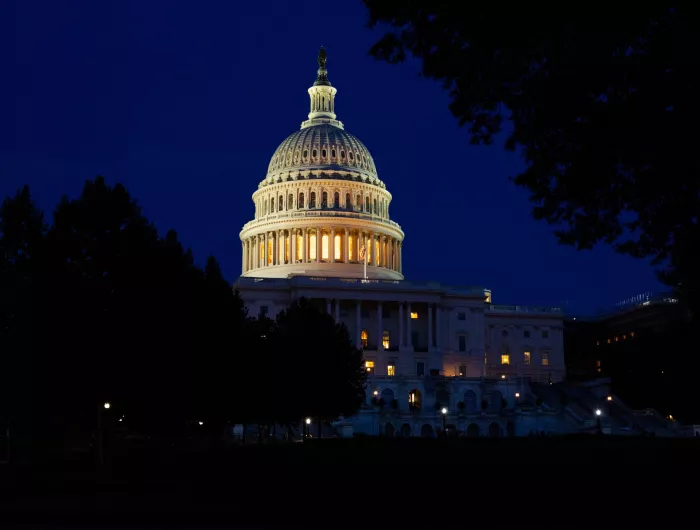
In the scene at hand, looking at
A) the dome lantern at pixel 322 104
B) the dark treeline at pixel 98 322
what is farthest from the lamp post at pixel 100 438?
the dome lantern at pixel 322 104

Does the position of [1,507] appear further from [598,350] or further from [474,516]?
[598,350]

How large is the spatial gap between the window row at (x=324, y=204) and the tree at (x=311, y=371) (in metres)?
67.0

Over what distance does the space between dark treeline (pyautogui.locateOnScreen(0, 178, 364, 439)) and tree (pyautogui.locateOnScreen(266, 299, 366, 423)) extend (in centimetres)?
2398

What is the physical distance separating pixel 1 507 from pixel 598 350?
492ft

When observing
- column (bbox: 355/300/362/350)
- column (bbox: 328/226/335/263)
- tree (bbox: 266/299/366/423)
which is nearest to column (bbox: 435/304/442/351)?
column (bbox: 355/300/362/350)

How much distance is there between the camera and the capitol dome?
6299 inches

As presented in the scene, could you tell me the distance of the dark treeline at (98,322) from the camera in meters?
51.2

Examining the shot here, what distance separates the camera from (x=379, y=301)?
5527 inches

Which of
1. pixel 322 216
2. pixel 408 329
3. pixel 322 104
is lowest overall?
pixel 408 329

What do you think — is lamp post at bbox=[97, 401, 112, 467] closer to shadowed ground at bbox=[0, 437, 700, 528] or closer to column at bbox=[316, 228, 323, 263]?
shadowed ground at bbox=[0, 437, 700, 528]

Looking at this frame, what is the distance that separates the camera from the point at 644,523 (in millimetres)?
23531

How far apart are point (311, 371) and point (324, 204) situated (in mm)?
77459

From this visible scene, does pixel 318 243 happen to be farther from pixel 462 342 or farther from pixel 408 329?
pixel 462 342

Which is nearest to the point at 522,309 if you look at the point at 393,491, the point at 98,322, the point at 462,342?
the point at 462,342
